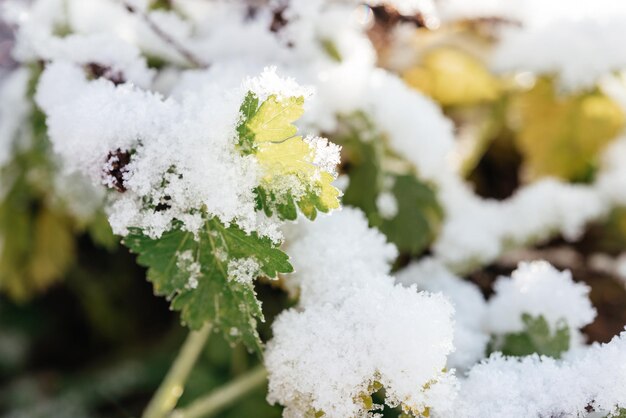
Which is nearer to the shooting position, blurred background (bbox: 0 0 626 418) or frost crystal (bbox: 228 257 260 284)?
frost crystal (bbox: 228 257 260 284)

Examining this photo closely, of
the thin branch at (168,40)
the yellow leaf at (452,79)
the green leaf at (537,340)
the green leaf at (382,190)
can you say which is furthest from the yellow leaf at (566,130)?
the thin branch at (168,40)

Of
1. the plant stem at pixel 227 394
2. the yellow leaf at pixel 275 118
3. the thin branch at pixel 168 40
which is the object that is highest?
the yellow leaf at pixel 275 118

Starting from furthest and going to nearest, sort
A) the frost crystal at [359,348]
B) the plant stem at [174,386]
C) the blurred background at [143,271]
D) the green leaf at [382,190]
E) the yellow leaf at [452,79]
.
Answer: the yellow leaf at [452,79] → the blurred background at [143,271] → the green leaf at [382,190] → the plant stem at [174,386] → the frost crystal at [359,348]

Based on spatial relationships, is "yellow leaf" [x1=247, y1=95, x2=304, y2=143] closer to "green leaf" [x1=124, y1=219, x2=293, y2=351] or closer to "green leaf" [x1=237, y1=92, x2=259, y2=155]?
"green leaf" [x1=237, y1=92, x2=259, y2=155]

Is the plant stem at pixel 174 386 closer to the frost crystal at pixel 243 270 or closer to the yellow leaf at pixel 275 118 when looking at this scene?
the frost crystal at pixel 243 270

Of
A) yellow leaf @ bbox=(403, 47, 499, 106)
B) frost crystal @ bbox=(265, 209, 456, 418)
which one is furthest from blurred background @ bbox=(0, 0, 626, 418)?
frost crystal @ bbox=(265, 209, 456, 418)
